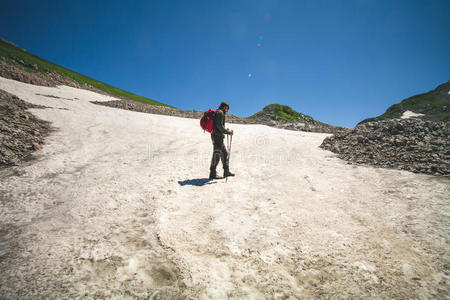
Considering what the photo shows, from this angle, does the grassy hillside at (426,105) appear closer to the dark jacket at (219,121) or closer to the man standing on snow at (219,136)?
the man standing on snow at (219,136)

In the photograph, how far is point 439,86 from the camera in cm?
3244

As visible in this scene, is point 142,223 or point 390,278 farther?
point 142,223

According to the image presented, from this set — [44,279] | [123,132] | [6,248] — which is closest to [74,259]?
[44,279]

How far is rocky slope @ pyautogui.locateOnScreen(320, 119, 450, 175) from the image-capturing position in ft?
24.3

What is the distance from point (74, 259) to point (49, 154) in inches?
303

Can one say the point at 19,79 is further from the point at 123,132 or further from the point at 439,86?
the point at 439,86

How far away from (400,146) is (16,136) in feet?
61.0

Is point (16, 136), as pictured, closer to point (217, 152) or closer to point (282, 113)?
point (217, 152)

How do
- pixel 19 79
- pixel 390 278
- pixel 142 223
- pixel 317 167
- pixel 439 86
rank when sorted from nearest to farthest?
pixel 390 278
pixel 142 223
pixel 317 167
pixel 19 79
pixel 439 86

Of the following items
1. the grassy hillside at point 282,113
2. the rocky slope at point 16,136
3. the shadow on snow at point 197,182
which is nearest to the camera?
the shadow on snow at point 197,182

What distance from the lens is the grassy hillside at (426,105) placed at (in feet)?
83.2

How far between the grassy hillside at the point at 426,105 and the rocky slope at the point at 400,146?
735 inches

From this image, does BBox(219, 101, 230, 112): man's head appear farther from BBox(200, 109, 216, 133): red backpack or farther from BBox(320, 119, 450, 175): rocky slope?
BBox(320, 119, 450, 175): rocky slope

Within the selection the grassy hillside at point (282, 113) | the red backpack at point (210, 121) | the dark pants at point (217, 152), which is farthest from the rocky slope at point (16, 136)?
the grassy hillside at point (282, 113)
